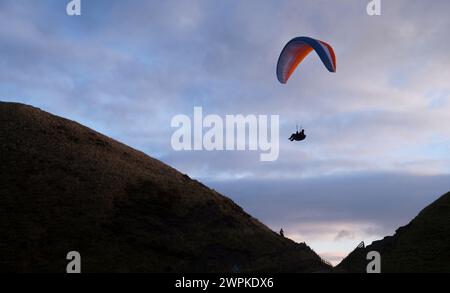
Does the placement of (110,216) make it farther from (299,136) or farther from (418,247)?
(418,247)

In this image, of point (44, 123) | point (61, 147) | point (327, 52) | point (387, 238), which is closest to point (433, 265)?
point (387, 238)

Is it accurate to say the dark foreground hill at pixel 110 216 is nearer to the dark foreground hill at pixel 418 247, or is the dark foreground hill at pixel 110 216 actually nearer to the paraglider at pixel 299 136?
the dark foreground hill at pixel 418 247

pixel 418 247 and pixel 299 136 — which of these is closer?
pixel 299 136

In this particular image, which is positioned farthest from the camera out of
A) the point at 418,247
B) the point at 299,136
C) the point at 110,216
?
the point at 110,216

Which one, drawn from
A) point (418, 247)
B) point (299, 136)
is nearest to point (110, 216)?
point (299, 136)

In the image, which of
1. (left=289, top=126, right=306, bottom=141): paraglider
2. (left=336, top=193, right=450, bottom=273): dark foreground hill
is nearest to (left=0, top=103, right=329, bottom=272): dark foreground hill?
(left=336, top=193, right=450, bottom=273): dark foreground hill

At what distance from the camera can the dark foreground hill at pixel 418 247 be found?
43125 millimetres

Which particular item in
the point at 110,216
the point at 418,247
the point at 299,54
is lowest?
the point at 418,247

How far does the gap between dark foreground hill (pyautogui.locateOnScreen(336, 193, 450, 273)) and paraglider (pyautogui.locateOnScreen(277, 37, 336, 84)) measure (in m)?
16.0

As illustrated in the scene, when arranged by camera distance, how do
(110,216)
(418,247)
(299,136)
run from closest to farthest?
1. (299,136)
2. (418,247)
3. (110,216)

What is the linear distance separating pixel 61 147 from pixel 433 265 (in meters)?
36.0

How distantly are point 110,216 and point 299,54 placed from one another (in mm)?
20956

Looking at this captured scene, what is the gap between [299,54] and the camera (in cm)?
3862
